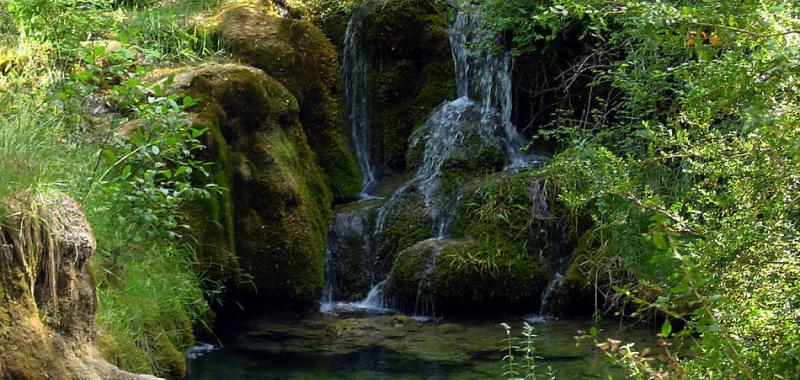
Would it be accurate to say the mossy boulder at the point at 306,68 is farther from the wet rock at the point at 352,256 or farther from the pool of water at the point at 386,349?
the pool of water at the point at 386,349

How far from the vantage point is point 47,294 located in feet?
13.4

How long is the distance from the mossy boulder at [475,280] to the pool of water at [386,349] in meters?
0.22

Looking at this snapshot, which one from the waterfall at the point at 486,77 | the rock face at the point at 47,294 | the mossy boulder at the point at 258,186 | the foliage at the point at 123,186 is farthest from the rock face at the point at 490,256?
the rock face at the point at 47,294

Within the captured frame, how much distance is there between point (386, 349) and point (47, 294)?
353 cm

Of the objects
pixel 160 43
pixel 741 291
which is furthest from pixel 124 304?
pixel 160 43

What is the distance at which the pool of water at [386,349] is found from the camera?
6559mm

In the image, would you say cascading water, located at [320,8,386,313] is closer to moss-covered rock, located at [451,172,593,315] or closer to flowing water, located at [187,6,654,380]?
flowing water, located at [187,6,654,380]

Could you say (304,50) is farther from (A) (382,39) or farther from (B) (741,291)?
(B) (741,291)

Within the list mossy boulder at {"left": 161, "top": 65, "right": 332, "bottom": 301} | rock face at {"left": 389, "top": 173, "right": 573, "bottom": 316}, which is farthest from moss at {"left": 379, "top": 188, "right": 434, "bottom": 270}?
mossy boulder at {"left": 161, "top": 65, "right": 332, "bottom": 301}

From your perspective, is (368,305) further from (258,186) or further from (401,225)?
(258,186)

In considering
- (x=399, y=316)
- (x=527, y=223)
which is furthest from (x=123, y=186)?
(x=527, y=223)

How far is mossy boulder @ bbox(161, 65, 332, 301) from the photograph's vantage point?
8703 mm

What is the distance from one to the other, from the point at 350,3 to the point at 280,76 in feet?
4.85

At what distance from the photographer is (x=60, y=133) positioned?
20.7 feet
